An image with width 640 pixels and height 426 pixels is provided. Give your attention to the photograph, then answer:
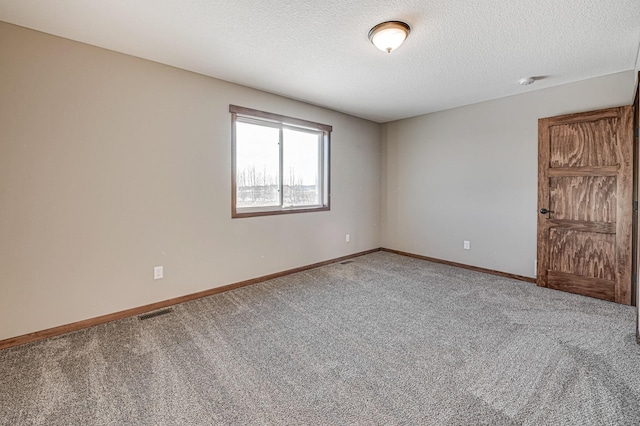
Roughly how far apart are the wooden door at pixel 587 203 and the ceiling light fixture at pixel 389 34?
2.49 m

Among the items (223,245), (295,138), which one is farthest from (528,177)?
(223,245)

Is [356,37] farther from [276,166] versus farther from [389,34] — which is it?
[276,166]

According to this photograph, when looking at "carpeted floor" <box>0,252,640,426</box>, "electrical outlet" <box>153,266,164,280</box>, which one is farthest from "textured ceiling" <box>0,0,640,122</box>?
"carpeted floor" <box>0,252,640,426</box>

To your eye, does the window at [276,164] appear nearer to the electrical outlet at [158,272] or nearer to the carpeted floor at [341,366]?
the electrical outlet at [158,272]

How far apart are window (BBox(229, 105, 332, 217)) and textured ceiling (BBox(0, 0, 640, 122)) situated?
0.58m

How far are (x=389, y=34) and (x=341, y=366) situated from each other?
2.51m

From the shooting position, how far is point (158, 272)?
9.95ft

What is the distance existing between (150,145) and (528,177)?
14.9 feet

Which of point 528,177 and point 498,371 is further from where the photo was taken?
point 528,177

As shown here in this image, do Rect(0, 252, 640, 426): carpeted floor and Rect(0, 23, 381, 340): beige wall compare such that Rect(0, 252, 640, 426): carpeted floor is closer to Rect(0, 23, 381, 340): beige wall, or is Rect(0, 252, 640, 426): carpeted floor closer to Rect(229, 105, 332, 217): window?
Rect(0, 23, 381, 340): beige wall

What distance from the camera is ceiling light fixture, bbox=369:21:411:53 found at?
2238 mm

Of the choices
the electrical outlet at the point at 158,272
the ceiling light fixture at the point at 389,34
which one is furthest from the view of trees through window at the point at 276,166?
the ceiling light fixture at the point at 389,34

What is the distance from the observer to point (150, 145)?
115 inches

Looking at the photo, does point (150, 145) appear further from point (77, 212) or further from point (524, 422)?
point (524, 422)
